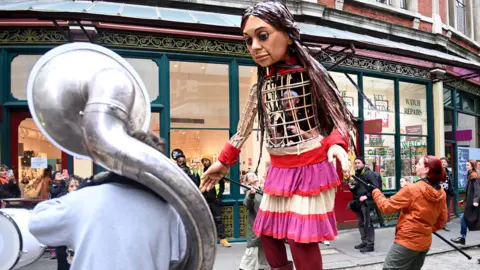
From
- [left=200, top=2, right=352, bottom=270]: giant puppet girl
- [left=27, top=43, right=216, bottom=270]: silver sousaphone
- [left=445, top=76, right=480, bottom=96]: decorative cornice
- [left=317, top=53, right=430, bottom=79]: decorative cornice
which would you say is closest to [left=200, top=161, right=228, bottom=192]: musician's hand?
[left=200, top=2, right=352, bottom=270]: giant puppet girl

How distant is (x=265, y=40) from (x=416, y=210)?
2853mm

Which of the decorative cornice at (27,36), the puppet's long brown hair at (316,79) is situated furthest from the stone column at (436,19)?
the puppet's long brown hair at (316,79)

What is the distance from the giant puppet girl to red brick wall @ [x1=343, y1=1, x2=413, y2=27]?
338 inches

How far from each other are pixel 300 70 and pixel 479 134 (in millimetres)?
14737

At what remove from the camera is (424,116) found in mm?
11914

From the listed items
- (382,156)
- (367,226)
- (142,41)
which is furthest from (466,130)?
(142,41)

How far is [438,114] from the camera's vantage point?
1180 centimetres

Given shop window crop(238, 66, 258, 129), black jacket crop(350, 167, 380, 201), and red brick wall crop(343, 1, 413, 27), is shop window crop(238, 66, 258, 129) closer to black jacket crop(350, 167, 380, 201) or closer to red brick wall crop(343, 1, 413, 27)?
black jacket crop(350, 167, 380, 201)

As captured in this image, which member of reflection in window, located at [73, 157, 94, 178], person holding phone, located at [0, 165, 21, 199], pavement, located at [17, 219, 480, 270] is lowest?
pavement, located at [17, 219, 480, 270]

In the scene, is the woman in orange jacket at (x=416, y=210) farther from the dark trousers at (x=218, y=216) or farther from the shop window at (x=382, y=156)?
the shop window at (x=382, y=156)

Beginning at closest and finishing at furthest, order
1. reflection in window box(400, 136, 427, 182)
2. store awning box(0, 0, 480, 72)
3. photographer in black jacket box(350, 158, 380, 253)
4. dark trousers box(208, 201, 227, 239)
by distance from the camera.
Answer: store awning box(0, 0, 480, 72)
photographer in black jacket box(350, 158, 380, 253)
dark trousers box(208, 201, 227, 239)
reflection in window box(400, 136, 427, 182)

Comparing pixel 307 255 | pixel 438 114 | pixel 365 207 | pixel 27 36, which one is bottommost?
pixel 365 207

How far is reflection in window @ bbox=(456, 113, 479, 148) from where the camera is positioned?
503 inches

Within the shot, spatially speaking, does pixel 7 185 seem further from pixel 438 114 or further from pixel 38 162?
pixel 438 114
